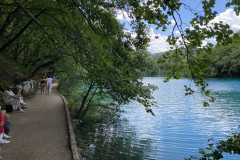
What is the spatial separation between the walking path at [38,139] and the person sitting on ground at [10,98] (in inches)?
23.3

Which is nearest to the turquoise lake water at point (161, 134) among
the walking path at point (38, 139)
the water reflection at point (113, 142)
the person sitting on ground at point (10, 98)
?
the water reflection at point (113, 142)

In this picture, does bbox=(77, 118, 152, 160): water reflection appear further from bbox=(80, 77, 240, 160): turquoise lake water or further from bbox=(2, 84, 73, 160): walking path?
bbox=(2, 84, 73, 160): walking path

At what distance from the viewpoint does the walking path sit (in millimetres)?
5312

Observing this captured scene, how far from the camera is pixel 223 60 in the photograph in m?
75.0

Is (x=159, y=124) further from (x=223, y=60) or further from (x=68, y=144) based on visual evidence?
(x=223, y=60)

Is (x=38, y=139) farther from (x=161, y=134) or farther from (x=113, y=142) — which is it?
(x=161, y=134)

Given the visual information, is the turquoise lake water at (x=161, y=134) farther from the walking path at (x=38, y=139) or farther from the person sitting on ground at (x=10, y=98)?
the person sitting on ground at (x=10, y=98)

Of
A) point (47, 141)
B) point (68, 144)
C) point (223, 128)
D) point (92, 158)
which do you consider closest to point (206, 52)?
point (68, 144)

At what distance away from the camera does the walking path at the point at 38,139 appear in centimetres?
531

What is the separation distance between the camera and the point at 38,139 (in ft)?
21.4

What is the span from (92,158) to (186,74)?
5.76m

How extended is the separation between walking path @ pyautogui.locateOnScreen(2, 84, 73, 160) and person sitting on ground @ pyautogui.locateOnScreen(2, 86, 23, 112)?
1.94ft

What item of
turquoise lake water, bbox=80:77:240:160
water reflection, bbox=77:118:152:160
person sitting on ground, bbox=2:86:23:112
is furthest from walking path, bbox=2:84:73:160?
turquoise lake water, bbox=80:77:240:160

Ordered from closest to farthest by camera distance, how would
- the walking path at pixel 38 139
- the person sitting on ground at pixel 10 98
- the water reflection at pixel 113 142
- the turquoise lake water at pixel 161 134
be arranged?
the walking path at pixel 38 139 < the water reflection at pixel 113 142 < the turquoise lake water at pixel 161 134 < the person sitting on ground at pixel 10 98
